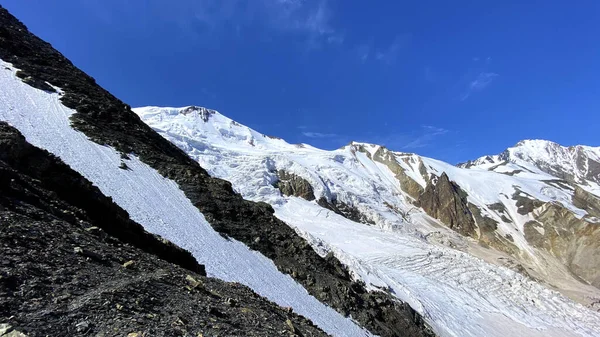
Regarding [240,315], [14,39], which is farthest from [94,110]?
[240,315]

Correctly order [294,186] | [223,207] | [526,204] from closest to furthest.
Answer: [223,207], [294,186], [526,204]

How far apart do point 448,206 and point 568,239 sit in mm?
31307

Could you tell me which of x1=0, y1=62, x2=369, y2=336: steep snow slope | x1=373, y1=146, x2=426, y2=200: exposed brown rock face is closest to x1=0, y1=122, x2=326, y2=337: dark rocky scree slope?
x1=0, y1=62, x2=369, y2=336: steep snow slope

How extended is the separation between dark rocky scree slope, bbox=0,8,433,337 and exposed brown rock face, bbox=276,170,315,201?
2202 inches

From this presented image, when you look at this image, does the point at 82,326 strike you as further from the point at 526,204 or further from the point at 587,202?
the point at 587,202

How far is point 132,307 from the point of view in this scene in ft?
23.5

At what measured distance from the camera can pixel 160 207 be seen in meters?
21.0

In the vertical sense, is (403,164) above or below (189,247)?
above

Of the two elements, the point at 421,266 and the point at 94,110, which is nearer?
the point at 94,110

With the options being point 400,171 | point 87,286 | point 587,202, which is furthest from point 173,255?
point 587,202

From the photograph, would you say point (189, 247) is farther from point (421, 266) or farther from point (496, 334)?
point (421, 266)

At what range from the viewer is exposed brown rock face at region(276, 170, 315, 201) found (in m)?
89.1

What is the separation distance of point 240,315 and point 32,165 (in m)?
10.4

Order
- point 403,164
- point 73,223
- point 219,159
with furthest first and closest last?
point 403,164, point 219,159, point 73,223
